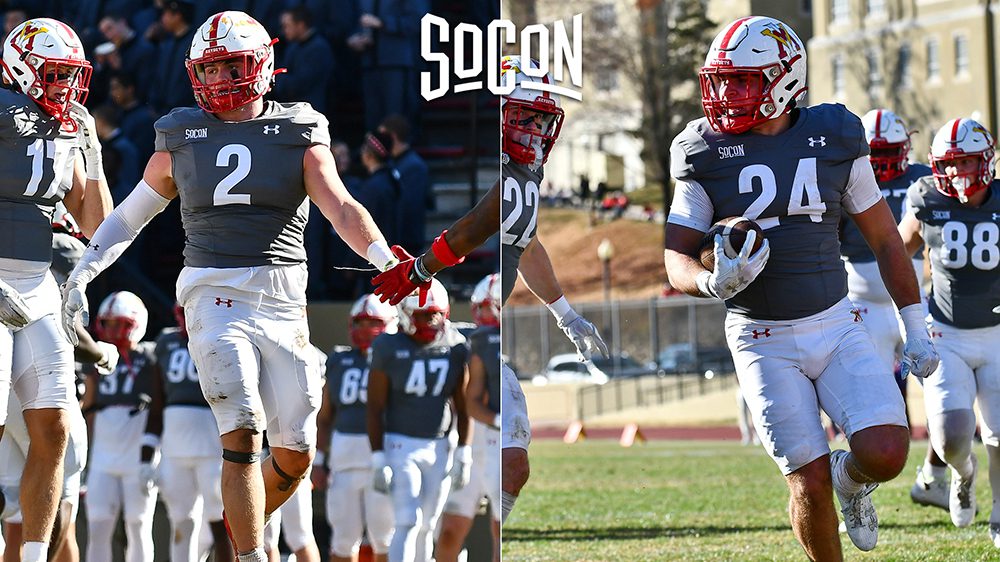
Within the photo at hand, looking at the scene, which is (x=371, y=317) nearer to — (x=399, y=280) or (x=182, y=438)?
(x=182, y=438)

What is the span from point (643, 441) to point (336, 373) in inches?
412

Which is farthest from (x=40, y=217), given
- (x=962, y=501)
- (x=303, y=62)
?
(x=962, y=501)

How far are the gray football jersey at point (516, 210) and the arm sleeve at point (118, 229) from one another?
3.67ft

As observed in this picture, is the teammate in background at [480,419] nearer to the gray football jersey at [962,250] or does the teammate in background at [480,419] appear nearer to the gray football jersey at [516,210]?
the gray football jersey at [516,210]

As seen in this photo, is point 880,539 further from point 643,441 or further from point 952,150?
point 643,441

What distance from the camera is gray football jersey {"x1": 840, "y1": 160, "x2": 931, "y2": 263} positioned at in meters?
Result: 7.03

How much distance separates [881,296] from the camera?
7441 mm

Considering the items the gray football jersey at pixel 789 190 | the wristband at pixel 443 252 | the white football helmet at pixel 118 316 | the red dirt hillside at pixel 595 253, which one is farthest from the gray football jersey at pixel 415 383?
the red dirt hillside at pixel 595 253

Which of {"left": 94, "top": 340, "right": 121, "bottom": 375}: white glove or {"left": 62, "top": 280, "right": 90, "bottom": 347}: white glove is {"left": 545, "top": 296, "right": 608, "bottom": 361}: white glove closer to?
{"left": 62, "top": 280, "right": 90, "bottom": 347}: white glove

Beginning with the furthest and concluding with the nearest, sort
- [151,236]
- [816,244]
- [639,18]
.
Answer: [639,18]
[151,236]
[816,244]

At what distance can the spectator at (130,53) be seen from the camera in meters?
6.44

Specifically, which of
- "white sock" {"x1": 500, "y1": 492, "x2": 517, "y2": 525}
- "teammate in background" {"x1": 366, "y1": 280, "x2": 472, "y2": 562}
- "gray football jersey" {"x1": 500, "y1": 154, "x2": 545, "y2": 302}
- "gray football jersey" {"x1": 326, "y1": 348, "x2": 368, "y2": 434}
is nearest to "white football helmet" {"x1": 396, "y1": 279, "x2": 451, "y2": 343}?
"teammate in background" {"x1": 366, "y1": 280, "x2": 472, "y2": 562}

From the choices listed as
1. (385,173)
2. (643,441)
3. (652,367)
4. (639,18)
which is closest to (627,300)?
(652,367)

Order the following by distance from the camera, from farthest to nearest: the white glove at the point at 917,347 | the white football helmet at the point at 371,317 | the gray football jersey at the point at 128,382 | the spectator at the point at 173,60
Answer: the gray football jersey at the point at 128,382 < the spectator at the point at 173,60 < the white football helmet at the point at 371,317 < the white glove at the point at 917,347
